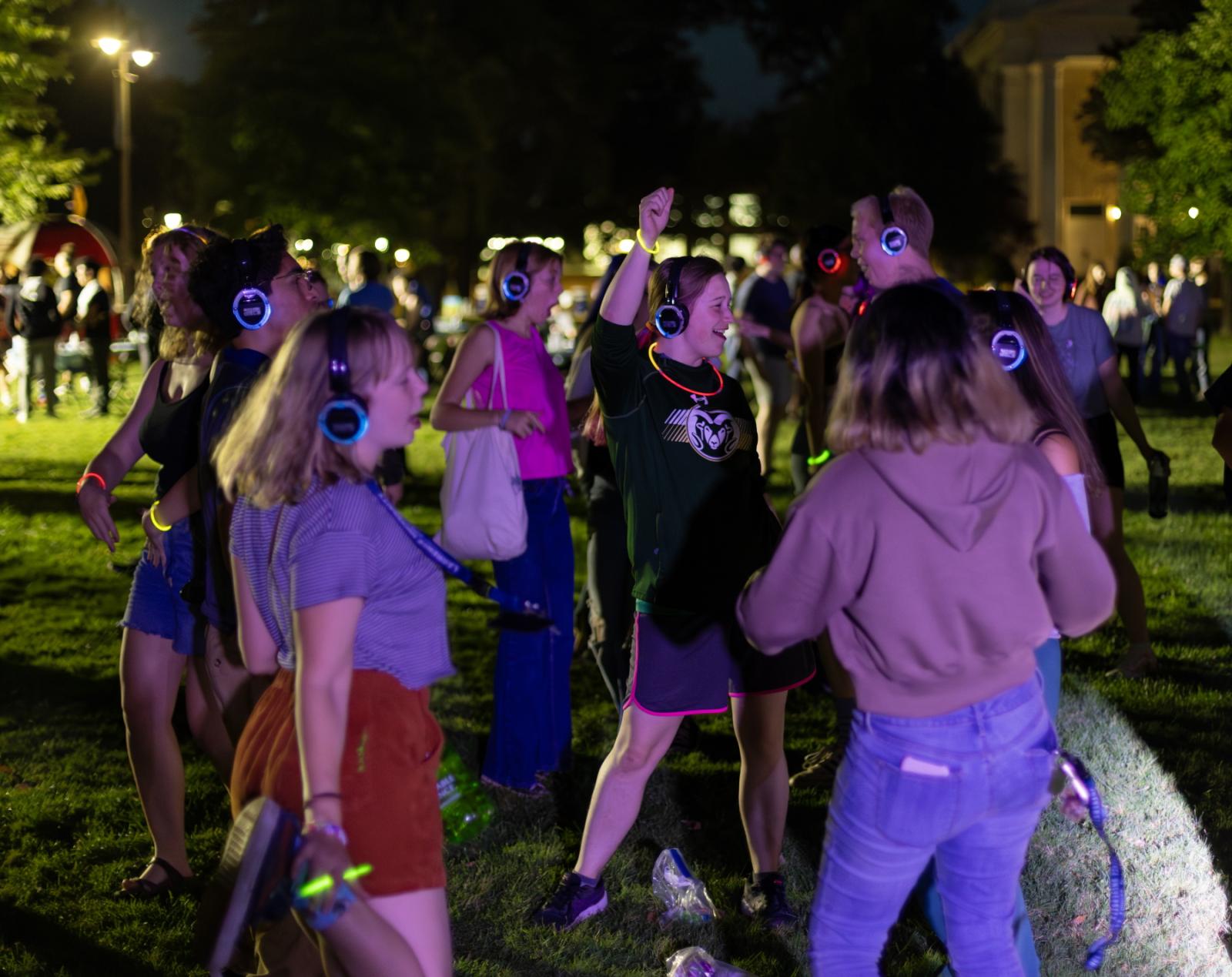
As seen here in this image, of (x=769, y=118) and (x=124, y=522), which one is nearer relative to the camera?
(x=124, y=522)

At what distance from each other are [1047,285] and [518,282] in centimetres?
262

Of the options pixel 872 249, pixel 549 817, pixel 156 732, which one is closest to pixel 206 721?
pixel 156 732

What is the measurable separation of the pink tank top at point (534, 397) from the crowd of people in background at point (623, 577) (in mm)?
13

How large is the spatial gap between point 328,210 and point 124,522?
2567 cm

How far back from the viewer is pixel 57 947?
14.6 feet

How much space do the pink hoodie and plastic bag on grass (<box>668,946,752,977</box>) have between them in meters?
1.49

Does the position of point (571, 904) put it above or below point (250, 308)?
below

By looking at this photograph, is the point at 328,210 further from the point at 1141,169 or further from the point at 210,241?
the point at 210,241

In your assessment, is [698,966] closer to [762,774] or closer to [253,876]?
[762,774]

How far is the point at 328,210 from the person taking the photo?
36.7 metres

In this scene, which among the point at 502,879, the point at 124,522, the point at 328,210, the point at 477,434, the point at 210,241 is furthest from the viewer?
the point at 328,210

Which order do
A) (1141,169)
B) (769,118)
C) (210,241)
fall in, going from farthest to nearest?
(769,118)
(1141,169)
(210,241)

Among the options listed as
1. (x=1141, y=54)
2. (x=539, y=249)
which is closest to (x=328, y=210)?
(x=1141, y=54)

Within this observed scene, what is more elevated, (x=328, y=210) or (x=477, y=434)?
(x=328, y=210)
